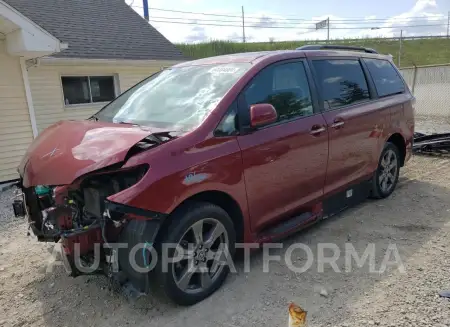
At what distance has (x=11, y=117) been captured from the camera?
26.9ft

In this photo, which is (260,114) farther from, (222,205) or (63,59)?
(63,59)

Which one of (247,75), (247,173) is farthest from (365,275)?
(247,75)

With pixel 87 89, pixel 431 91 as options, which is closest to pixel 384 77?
pixel 87 89

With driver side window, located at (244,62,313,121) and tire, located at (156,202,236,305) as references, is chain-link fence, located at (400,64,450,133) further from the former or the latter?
tire, located at (156,202,236,305)

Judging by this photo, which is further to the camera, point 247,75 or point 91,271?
point 247,75

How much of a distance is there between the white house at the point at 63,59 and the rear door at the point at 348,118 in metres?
5.87

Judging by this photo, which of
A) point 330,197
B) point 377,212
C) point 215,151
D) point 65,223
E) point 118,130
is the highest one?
point 118,130

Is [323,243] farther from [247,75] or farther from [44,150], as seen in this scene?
[44,150]

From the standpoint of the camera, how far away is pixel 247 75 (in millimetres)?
3330

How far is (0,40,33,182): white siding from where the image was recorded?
313 inches

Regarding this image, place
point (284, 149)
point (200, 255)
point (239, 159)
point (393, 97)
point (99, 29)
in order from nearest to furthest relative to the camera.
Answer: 1. point (200, 255)
2. point (239, 159)
3. point (284, 149)
4. point (393, 97)
5. point (99, 29)

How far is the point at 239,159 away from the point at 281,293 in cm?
116

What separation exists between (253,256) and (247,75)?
1.76 m

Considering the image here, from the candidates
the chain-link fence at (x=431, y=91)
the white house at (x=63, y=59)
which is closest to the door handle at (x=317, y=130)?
the white house at (x=63, y=59)
